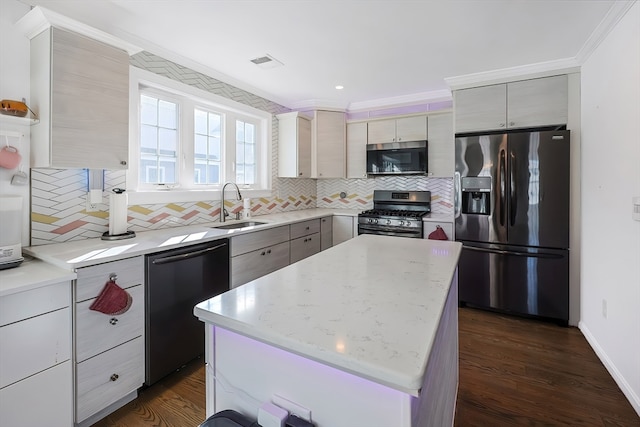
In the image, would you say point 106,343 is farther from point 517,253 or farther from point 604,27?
point 604,27

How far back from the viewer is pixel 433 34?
240 centimetres

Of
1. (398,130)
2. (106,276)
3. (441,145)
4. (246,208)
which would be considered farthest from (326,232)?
(106,276)

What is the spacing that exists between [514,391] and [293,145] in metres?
A: 3.26

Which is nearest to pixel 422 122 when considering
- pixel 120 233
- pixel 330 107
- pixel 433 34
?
pixel 330 107

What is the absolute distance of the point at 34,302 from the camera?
1474 mm

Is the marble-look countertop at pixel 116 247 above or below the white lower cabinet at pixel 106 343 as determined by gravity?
above

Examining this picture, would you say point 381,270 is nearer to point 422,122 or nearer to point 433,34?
point 433,34

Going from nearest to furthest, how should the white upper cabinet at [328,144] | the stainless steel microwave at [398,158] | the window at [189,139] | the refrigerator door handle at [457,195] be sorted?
the window at [189,139], the refrigerator door handle at [457,195], the stainless steel microwave at [398,158], the white upper cabinet at [328,144]

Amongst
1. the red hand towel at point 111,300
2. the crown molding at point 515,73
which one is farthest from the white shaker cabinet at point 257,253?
the crown molding at point 515,73

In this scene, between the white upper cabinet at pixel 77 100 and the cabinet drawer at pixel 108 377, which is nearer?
the cabinet drawer at pixel 108 377

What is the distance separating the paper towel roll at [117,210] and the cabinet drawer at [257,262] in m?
0.85

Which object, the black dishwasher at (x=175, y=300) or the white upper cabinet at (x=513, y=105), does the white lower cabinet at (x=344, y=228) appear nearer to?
the white upper cabinet at (x=513, y=105)

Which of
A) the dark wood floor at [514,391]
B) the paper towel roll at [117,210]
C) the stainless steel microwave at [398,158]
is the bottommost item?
the dark wood floor at [514,391]

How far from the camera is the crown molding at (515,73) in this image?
286cm
